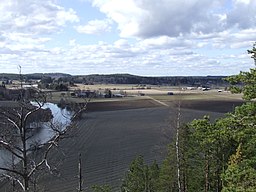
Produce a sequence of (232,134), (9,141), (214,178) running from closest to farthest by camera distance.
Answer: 1. (9,141)
2. (232,134)
3. (214,178)

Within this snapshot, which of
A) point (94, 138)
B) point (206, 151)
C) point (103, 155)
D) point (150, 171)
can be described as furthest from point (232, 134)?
point (94, 138)

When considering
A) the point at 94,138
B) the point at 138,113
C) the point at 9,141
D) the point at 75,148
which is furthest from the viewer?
the point at 138,113

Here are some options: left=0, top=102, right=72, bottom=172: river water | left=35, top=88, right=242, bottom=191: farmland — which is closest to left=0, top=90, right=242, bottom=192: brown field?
left=35, top=88, right=242, bottom=191: farmland

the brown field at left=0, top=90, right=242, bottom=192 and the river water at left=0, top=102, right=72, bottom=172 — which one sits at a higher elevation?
the river water at left=0, top=102, right=72, bottom=172

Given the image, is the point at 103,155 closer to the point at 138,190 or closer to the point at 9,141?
the point at 138,190

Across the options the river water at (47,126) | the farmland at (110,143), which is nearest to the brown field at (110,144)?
the farmland at (110,143)

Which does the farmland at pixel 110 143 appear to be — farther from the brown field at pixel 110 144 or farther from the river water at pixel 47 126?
the river water at pixel 47 126

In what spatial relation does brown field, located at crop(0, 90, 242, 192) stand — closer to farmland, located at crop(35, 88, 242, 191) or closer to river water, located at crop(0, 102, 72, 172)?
farmland, located at crop(35, 88, 242, 191)

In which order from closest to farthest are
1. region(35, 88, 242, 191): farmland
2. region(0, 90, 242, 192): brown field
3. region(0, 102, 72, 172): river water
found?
1. region(0, 102, 72, 172): river water
2. region(0, 90, 242, 192): brown field
3. region(35, 88, 242, 191): farmland

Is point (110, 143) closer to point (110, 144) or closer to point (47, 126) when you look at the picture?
point (110, 144)
